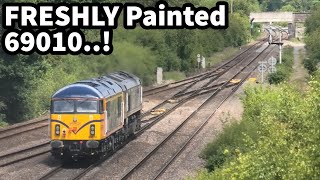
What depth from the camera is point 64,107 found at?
67.9ft

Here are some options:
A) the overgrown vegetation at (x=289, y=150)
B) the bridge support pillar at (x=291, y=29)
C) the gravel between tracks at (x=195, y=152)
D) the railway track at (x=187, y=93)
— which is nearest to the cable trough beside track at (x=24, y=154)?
the gravel between tracks at (x=195, y=152)

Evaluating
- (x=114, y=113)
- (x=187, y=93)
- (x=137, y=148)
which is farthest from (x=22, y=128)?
(x=187, y=93)

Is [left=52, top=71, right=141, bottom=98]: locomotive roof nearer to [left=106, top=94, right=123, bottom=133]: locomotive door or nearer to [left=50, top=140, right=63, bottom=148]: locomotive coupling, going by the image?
[left=106, top=94, right=123, bottom=133]: locomotive door

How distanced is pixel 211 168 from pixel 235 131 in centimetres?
228

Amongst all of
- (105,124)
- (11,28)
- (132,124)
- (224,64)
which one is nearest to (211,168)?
(105,124)

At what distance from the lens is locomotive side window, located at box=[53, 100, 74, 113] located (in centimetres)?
2064

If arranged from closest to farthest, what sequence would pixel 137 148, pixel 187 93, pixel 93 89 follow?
pixel 93 89 → pixel 137 148 → pixel 187 93

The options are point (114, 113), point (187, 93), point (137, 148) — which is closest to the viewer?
point (114, 113)

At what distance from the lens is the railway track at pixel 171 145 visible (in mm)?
19844

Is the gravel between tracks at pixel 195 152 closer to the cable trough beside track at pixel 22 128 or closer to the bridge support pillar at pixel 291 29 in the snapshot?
the cable trough beside track at pixel 22 128

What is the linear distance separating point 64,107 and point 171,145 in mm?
5505

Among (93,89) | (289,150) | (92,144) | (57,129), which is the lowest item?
(92,144)

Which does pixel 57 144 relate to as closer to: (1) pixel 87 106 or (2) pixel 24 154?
(1) pixel 87 106

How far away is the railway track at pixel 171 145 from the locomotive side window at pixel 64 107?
2.83 metres
